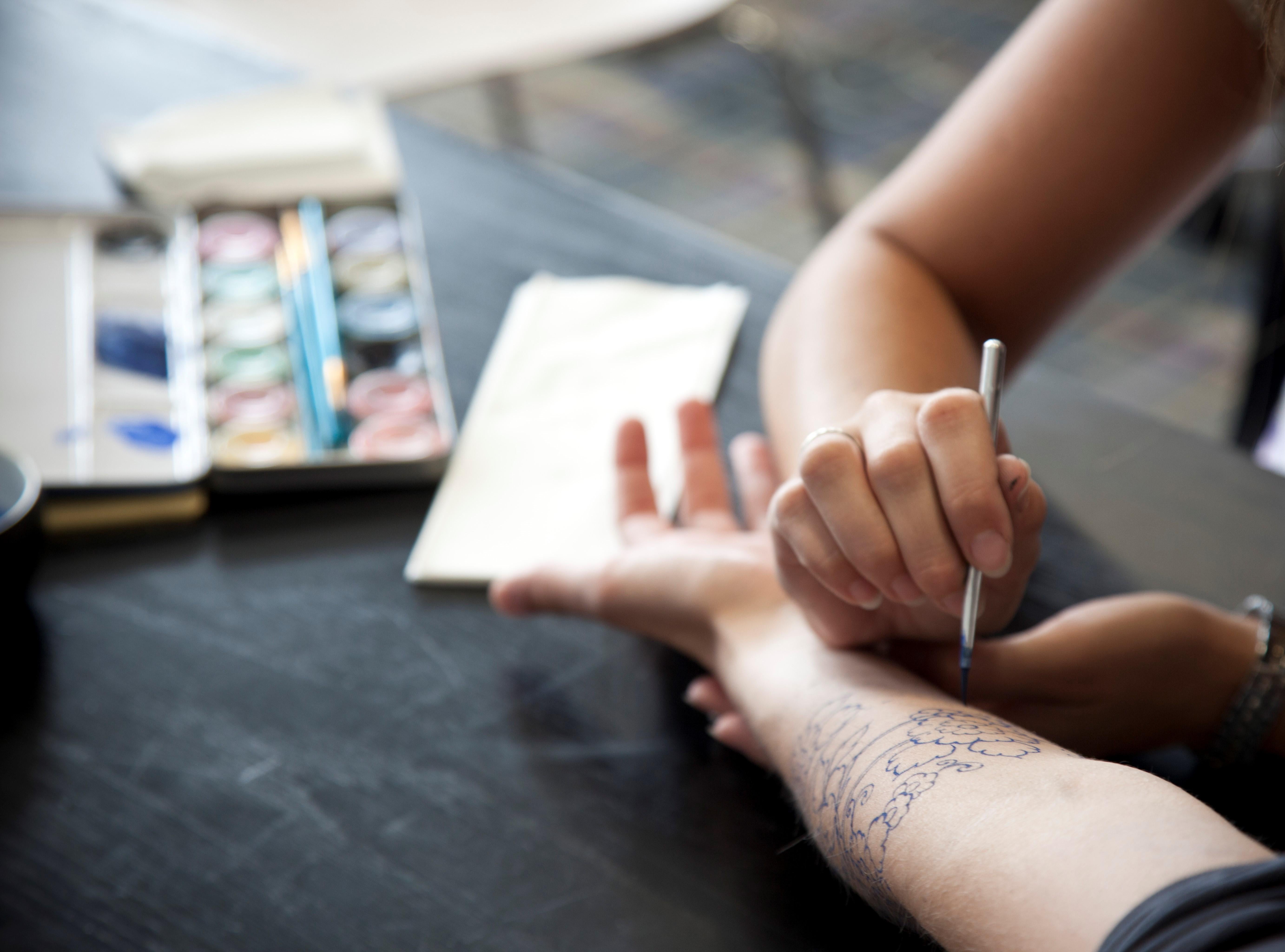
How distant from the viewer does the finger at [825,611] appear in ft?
1.62

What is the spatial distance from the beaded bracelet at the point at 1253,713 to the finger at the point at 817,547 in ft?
0.61

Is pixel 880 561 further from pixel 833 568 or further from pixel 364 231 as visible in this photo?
pixel 364 231

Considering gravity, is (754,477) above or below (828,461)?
below

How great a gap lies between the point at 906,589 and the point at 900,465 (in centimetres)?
5

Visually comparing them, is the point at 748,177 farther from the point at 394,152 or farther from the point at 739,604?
the point at 739,604

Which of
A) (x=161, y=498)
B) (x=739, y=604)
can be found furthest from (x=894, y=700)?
(x=161, y=498)

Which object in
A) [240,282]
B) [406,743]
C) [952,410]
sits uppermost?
[952,410]

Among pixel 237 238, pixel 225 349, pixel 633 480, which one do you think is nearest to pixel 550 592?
pixel 633 480

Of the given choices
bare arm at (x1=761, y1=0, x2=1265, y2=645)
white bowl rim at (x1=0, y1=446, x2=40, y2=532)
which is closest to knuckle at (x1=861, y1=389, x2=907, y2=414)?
bare arm at (x1=761, y1=0, x2=1265, y2=645)

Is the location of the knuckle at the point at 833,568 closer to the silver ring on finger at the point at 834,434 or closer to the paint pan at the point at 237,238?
the silver ring on finger at the point at 834,434

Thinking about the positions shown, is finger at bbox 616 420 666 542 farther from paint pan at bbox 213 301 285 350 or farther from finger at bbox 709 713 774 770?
paint pan at bbox 213 301 285 350

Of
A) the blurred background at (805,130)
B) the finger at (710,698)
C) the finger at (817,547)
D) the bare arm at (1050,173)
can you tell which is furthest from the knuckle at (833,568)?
the blurred background at (805,130)

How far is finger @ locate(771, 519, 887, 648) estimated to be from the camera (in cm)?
49

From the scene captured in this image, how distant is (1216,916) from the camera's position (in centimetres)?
28
